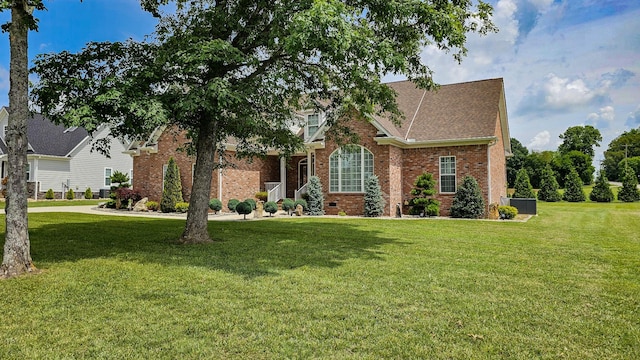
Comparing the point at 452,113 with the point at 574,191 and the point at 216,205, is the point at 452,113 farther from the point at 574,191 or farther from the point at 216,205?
the point at 574,191

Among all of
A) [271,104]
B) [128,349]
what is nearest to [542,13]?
[271,104]

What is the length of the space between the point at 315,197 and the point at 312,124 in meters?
4.66

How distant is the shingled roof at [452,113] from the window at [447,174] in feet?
3.53

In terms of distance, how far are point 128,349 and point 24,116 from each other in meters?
4.95

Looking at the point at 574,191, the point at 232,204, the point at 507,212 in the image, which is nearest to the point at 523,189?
the point at 574,191

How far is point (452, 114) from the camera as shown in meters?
20.2

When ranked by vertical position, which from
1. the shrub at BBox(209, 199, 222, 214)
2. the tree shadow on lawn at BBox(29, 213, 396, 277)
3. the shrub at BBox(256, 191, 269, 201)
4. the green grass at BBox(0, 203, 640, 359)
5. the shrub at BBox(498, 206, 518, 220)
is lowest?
the green grass at BBox(0, 203, 640, 359)

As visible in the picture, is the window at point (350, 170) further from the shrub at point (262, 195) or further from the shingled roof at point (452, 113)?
the shrub at point (262, 195)

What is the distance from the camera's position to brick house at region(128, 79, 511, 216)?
18500 millimetres

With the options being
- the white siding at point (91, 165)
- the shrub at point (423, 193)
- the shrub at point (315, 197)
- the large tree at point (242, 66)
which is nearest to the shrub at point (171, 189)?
the shrub at point (315, 197)

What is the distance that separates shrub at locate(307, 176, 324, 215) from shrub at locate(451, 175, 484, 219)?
245 inches

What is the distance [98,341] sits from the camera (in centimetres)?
387

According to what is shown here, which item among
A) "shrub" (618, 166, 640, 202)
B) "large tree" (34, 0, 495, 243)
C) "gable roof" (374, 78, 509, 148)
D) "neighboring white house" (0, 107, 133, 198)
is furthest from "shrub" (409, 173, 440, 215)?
"neighboring white house" (0, 107, 133, 198)

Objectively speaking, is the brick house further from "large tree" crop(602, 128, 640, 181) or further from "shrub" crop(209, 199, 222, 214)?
"large tree" crop(602, 128, 640, 181)
